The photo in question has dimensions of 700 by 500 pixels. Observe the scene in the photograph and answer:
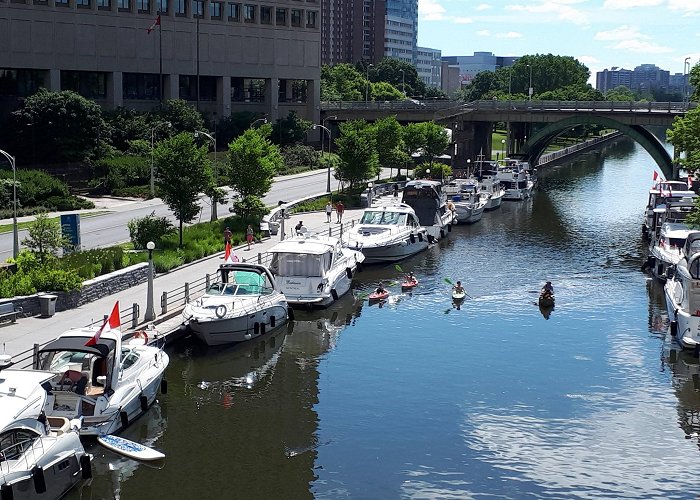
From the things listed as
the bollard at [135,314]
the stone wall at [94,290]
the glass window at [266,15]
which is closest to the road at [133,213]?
the stone wall at [94,290]

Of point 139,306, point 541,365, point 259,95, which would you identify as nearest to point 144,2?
point 259,95

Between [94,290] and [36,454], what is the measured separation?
18.8m

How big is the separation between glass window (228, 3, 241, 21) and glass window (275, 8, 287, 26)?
6.38 m

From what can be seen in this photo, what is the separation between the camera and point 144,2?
115500 mm

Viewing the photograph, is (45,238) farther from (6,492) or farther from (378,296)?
(6,492)

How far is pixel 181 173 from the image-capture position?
57.6 m

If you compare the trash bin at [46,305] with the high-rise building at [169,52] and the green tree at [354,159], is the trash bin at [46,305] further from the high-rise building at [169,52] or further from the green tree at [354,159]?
the high-rise building at [169,52]

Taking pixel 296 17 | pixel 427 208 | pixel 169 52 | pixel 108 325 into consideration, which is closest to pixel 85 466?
pixel 108 325

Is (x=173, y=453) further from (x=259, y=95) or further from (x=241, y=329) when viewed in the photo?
(x=259, y=95)

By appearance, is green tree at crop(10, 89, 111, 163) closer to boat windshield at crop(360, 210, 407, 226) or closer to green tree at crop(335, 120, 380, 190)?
green tree at crop(335, 120, 380, 190)

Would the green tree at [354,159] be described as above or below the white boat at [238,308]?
above

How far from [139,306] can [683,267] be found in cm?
2517

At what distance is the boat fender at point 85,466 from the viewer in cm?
2733

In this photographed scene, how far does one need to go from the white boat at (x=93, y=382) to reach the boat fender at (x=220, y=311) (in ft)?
26.9
